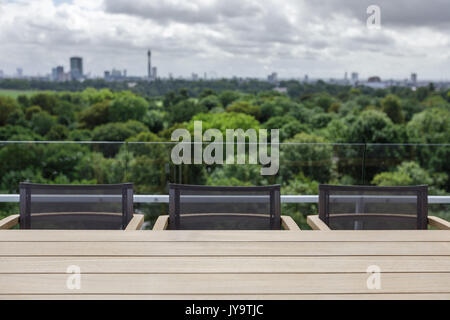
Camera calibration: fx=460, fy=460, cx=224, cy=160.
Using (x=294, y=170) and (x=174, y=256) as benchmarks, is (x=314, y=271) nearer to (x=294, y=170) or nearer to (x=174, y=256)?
(x=174, y=256)

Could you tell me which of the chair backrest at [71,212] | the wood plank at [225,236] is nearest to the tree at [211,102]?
the chair backrest at [71,212]

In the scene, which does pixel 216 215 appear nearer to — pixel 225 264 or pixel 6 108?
pixel 225 264

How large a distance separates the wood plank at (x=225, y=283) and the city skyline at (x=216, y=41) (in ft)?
43.5

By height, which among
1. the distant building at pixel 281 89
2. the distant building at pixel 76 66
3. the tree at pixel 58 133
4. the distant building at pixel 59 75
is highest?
the distant building at pixel 76 66

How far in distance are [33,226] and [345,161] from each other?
3.65m

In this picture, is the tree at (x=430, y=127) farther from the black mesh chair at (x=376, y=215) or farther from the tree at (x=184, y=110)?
the black mesh chair at (x=376, y=215)

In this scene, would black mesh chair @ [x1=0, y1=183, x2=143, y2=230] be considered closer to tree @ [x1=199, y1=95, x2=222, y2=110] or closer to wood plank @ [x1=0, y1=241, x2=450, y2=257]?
wood plank @ [x1=0, y1=241, x2=450, y2=257]

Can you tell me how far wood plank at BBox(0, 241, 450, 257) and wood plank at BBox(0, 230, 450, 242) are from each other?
0.05m

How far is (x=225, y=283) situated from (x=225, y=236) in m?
0.45

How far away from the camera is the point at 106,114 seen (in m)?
41.5

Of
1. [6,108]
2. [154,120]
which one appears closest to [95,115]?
[154,120]

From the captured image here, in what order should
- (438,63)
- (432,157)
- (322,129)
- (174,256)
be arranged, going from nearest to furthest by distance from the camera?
(174,256) < (432,157) < (438,63) < (322,129)

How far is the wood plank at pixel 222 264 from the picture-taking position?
4.43 feet
